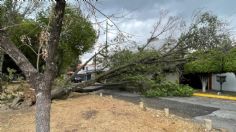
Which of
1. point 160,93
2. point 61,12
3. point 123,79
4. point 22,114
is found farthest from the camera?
point 160,93

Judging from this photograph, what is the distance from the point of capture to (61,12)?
17.0 ft

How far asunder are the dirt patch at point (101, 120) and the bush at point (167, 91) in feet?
18.2

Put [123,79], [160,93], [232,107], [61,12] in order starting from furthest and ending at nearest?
[160,93], [123,79], [232,107], [61,12]

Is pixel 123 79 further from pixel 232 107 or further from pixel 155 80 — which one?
pixel 232 107

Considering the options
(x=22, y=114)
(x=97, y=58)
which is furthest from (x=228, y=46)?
(x=22, y=114)

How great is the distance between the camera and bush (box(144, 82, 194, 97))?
18209 mm

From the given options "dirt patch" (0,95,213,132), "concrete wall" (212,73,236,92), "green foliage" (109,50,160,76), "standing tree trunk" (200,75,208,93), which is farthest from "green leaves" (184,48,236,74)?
"dirt patch" (0,95,213,132)

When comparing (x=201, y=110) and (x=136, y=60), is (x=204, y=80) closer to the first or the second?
(x=136, y=60)

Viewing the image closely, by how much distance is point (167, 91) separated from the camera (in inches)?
747

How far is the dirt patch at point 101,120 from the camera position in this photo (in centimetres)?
998

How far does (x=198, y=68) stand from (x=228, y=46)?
709 cm

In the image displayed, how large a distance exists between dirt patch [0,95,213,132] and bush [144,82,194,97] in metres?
5.55

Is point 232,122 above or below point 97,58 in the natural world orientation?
below

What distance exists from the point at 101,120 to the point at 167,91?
8.95m
